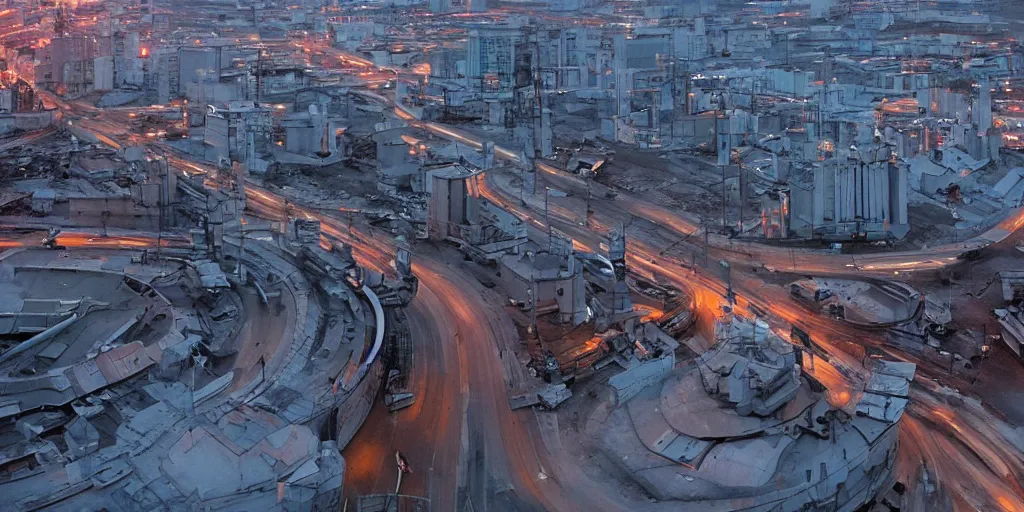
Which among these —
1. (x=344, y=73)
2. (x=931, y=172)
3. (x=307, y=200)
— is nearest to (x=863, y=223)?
(x=931, y=172)

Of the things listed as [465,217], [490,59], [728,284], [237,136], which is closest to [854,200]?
[728,284]

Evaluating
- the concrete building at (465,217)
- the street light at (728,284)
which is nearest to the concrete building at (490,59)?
the concrete building at (465,217)

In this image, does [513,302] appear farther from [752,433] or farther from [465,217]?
[752,433]

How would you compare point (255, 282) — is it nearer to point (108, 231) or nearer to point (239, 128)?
point (108, 231)

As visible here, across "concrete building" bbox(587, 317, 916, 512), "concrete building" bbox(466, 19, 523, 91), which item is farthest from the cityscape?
"concrete building" bbox(466, 19, 523, 91)

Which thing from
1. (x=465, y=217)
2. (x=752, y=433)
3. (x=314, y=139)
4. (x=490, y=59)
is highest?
(x=490, y=59)

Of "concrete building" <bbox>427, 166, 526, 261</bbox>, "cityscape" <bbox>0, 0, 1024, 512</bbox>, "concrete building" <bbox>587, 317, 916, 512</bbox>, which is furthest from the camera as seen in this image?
"concrete building" <bbox>427, 166, 526, 261</bbox>

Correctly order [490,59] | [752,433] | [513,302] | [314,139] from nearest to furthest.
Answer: [752,433] → [513,302] → [314,139] → [490,59]

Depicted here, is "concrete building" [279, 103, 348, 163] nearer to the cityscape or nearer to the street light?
the cityscape
